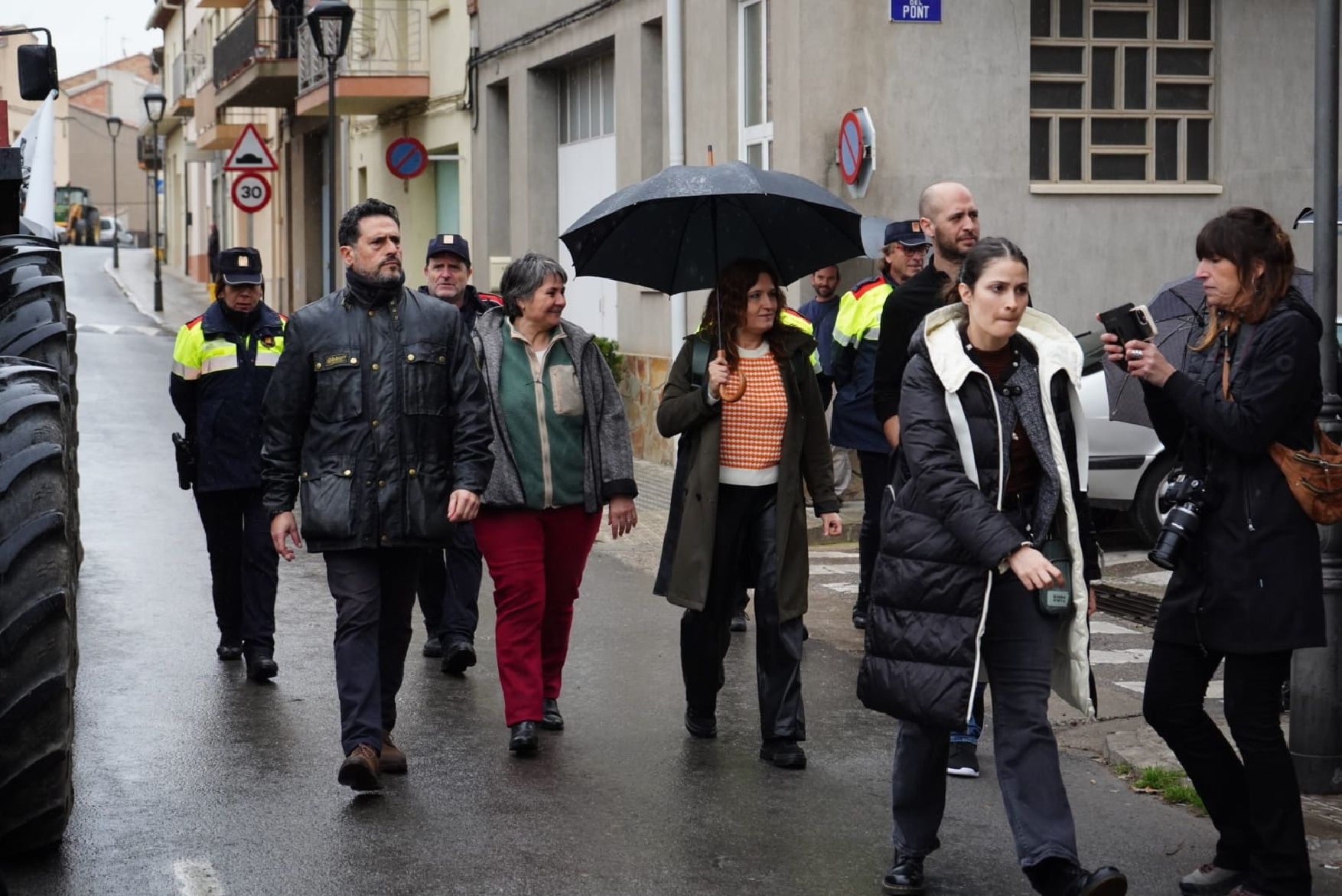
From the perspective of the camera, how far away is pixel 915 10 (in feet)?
47.0

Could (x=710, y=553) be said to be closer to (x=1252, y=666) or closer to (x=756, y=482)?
(x=756, y=482)

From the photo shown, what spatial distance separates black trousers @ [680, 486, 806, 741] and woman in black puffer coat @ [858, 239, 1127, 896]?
1515mm

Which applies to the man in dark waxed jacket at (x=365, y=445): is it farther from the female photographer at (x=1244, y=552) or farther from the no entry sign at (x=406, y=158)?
the no entry sign at (x=406, y=158)

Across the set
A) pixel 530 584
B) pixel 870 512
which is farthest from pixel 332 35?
pixel 530 584

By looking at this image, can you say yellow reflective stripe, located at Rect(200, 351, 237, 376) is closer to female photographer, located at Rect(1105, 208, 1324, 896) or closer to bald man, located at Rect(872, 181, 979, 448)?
bald man, located at Rect(872, 181, 979, 448)

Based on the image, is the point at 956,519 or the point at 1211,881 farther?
the point at 1211,881

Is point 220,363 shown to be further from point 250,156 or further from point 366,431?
point 250,156

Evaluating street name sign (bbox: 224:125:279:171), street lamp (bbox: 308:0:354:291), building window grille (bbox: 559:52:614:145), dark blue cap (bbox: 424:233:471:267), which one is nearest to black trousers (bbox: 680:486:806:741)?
dark blue cap (bbox: 424:233:471:267)

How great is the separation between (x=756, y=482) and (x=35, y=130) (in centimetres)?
375

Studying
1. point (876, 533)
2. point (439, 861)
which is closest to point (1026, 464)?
point (439, 861)

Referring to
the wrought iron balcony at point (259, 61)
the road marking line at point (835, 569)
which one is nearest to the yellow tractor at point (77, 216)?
the wrought iron balcony at point (259, 61)

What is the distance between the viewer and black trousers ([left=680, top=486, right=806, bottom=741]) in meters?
7.02

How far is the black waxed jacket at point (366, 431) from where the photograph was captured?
6.64 meters

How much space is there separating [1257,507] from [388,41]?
2326 cm
